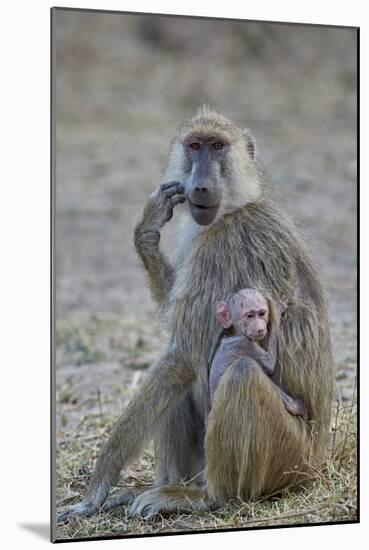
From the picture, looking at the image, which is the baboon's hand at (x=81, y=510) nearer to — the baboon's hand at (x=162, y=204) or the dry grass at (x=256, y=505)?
the dry grass at (x=256, y=505)

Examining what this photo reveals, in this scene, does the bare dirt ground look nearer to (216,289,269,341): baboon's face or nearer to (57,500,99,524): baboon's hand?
(57,500,99,524): baboon's hand

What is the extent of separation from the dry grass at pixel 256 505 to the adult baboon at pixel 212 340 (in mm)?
71

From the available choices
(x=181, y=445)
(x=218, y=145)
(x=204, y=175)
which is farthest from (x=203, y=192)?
(x=181, y=445)

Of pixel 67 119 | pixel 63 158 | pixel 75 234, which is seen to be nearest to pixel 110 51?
pixel 67 119

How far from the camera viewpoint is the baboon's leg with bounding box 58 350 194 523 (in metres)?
5.56

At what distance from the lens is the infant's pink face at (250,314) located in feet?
17.8

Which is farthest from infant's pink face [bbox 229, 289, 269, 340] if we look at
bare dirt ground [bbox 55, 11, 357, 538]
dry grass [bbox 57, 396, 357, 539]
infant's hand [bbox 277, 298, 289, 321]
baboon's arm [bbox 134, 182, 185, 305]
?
bare dirt ground [bbox 55, 11, 357, 538]

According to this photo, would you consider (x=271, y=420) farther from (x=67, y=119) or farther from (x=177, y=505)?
(x=67, y=119)

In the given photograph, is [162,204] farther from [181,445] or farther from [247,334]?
[181,445]

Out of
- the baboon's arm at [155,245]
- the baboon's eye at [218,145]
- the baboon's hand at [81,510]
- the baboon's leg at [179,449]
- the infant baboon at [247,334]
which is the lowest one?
the baboon's hand at [81,510]

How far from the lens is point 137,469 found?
6.46 metres

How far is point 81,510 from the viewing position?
5578mm

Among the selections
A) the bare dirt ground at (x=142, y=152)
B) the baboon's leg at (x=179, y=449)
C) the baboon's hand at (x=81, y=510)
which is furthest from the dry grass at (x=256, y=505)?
the bare dirt ground at (x=142, y=152)

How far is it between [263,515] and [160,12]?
2.59m
